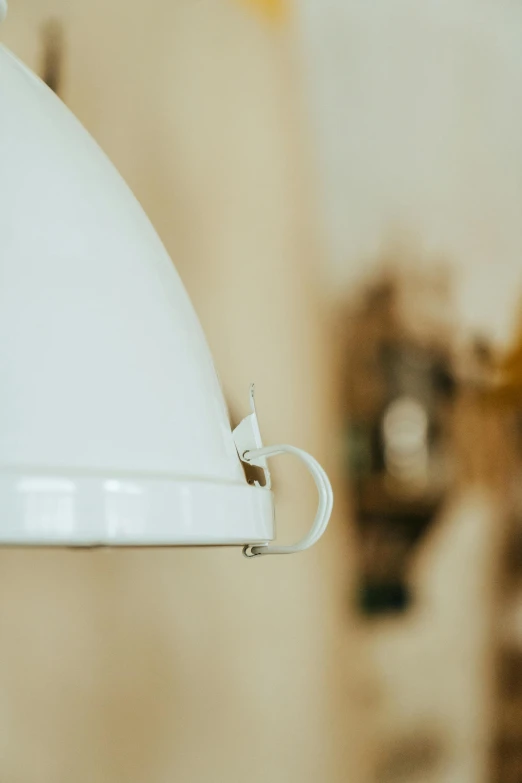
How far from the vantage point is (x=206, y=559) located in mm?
836

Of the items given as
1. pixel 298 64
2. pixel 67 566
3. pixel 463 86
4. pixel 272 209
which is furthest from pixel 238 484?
pixel 463 86

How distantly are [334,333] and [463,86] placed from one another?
0.45m

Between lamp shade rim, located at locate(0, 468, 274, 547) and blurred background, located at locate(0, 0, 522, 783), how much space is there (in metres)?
0.49

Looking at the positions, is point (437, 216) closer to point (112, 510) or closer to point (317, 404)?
point (317, 404)

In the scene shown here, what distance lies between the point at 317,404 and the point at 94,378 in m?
0.57

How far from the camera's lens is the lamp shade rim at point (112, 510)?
0.30 meters

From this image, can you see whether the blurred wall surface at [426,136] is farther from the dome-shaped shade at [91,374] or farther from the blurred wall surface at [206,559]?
the dome-shaped shade at [91,374]

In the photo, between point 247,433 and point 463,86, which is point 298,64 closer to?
point 463,86

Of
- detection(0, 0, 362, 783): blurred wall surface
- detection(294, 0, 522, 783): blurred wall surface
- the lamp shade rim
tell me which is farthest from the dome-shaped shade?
detection(294, 0, 522, 783): blurred wall surface

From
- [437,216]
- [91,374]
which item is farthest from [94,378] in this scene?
[437,216]

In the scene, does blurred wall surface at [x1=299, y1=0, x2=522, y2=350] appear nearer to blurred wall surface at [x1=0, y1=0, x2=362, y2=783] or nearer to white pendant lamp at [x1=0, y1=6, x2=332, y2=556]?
blurred wall surface at [x1=0, y1=0, x2=362, y2=783]

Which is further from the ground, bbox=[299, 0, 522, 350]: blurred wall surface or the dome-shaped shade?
bbox=[299, 0, 522, 350]: blurred wall surface

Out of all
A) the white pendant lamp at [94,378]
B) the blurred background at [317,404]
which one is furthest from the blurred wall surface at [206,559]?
the white pendant lamp at [94,378]

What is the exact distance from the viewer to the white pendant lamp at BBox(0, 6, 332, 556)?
1.04ft
